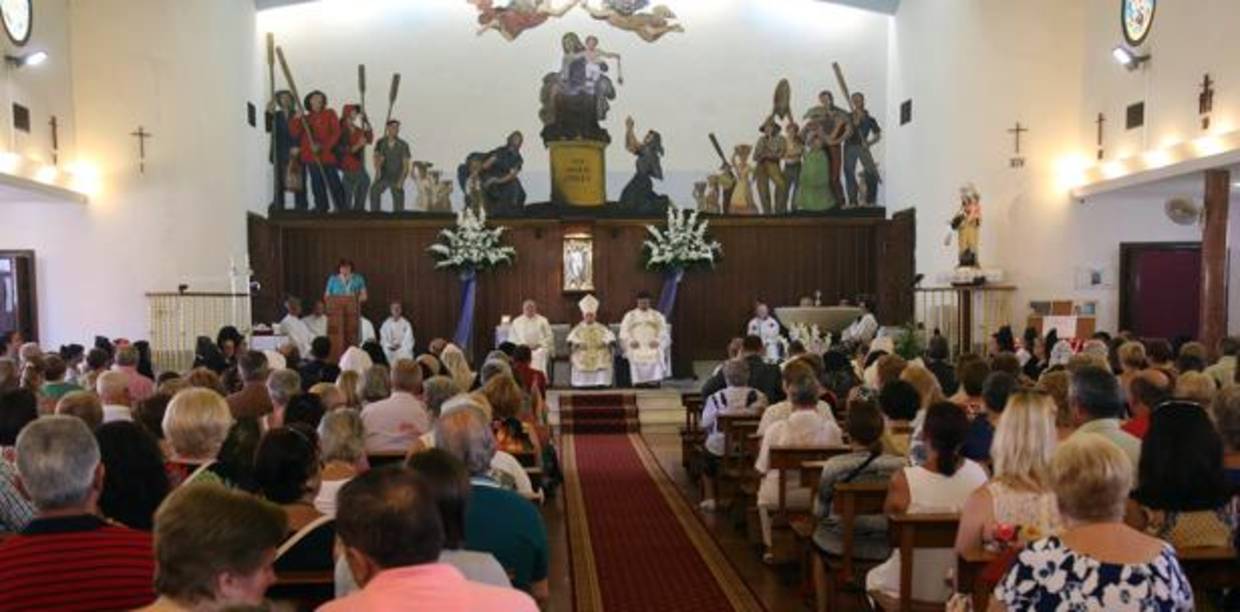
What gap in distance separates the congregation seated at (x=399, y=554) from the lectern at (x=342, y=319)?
12.1 m

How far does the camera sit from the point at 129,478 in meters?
3.37

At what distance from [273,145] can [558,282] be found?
5.31 metres

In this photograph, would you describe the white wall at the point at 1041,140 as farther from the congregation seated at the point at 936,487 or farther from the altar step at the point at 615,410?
the congregation seated at the point at 936,487

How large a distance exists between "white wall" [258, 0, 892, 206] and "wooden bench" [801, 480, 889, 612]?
12.9m

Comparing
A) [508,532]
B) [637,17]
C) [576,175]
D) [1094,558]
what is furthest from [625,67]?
[1094,558]

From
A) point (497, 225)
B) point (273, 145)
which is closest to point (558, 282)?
point (497, 225)

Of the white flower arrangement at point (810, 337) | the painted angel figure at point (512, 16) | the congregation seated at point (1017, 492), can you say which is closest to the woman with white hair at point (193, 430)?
the congregation seated at point (1017, 492)

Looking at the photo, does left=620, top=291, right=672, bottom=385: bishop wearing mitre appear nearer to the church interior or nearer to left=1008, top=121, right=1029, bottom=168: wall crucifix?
the church interior

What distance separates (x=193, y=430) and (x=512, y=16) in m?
14.7

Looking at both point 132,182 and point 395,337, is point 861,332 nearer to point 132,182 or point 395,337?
point 395,337

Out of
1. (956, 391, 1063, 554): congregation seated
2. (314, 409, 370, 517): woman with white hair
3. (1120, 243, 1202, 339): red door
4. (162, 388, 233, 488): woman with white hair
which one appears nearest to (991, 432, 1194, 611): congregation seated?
(956, 391, 1063, 554): congregation seated

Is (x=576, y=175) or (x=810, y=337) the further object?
(x=576, y=175)

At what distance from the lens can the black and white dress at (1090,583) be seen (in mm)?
2391

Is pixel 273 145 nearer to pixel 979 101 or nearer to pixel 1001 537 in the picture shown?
pixel 979 101
